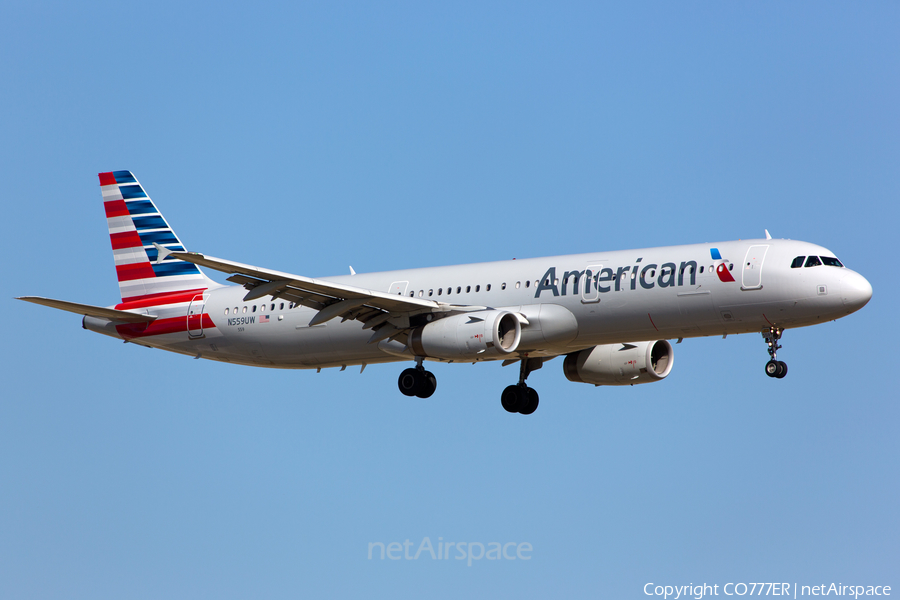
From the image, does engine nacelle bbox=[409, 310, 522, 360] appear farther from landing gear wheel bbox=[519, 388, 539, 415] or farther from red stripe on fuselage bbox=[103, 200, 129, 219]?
red stripe on fuselage bbox=[103, 200, 129, 219]

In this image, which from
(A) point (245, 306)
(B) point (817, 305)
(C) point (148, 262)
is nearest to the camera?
(B) point (817, 305)

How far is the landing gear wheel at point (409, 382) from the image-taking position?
1575 inches

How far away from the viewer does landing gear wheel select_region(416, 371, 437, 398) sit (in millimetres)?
39906

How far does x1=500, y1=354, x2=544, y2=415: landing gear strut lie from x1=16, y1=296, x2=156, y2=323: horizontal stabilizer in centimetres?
1453

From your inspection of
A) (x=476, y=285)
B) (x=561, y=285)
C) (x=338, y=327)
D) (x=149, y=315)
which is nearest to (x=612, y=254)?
(x=561, y=285)

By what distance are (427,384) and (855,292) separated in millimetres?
14809

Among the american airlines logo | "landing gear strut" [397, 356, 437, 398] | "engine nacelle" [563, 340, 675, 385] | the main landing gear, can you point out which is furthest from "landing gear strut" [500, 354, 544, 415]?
the main landing gear

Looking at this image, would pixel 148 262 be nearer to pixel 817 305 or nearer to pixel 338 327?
pixel 338 327

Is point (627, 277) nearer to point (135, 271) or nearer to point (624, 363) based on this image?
point (624, 363)

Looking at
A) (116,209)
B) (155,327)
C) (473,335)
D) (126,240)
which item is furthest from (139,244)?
(473,335)

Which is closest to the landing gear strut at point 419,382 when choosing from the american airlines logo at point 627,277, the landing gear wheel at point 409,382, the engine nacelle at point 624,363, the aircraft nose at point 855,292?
the landing gear wheel at point 409,382

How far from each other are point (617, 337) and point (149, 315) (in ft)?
63.2

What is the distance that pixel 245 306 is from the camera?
43.6 metres

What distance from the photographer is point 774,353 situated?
35.0 metres
